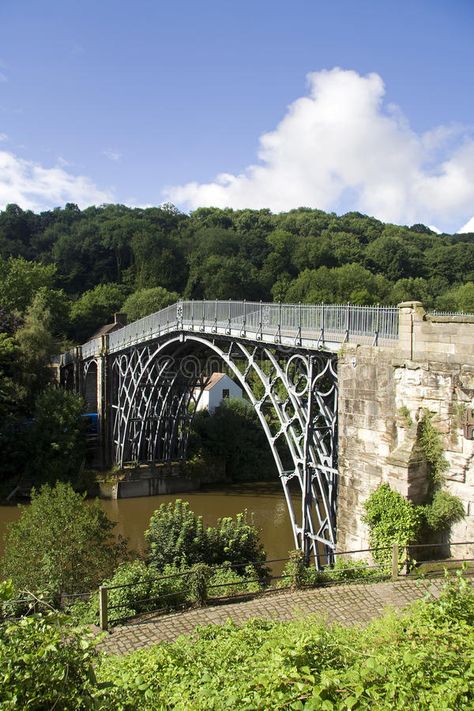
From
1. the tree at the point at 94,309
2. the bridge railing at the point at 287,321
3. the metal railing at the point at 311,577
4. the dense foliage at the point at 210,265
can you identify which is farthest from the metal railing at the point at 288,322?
the tree at the point at 94,309

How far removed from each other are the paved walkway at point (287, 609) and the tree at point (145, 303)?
43.8 m

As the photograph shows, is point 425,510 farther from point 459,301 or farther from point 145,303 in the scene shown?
point 145,303

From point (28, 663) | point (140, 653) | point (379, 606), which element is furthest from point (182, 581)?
point (28, 663)

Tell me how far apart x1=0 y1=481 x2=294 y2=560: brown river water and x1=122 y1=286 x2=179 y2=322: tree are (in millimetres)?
24473

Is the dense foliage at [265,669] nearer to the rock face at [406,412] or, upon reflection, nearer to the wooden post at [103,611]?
the wooden post at [103,611]

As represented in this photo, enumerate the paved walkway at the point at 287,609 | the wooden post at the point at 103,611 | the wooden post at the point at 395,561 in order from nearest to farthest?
the paved walkway at the point at 287,609 < the wooden post at the point at 103,611 < the wooden post at the point at 395,561

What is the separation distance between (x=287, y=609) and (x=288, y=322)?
819 cm

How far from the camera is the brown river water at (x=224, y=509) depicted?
24281 mm

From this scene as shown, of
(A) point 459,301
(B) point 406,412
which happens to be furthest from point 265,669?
(A) point 459,301

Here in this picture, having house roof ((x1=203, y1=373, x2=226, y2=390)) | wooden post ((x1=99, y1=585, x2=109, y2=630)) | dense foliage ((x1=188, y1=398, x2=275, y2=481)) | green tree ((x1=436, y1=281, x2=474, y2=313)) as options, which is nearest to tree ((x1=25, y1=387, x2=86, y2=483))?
dense foliage ((x1=188, y1=398, x2=275, y2=481))

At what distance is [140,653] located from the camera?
6645mm

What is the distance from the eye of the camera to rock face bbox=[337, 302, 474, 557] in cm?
1018

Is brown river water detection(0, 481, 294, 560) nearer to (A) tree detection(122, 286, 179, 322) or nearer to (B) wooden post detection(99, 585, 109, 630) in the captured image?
(B) wooden post detection(99, 585, 109, 630)

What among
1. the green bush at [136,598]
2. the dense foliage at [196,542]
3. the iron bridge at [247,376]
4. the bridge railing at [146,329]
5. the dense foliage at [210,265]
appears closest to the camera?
the green bush at [136,598]
